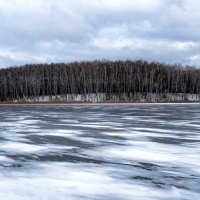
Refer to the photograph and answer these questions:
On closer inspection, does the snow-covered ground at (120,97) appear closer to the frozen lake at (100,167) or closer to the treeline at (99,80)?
the treeline at (99,80)

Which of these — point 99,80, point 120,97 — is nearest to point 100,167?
point 120,97

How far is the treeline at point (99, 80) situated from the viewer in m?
58.3

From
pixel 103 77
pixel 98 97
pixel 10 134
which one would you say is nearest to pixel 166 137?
pixel 10 134

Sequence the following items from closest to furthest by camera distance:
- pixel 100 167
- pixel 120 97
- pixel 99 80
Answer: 1. pixel 100 167
2. pixel 120 97
3. pixel 99 80

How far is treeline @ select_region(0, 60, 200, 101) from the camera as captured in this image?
58.3 m

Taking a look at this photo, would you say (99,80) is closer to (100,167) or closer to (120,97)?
(120,97)

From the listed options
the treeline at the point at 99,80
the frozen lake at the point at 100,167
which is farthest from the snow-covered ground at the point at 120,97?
the frozen lake at the point at 100,167

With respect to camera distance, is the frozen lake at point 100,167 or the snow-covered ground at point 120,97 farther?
the snow-covered ground at point 120,97

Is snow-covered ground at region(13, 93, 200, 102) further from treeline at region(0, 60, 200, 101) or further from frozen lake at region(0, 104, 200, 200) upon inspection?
frozen lake at region(0, 104, 200, 200)

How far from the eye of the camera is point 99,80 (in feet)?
197

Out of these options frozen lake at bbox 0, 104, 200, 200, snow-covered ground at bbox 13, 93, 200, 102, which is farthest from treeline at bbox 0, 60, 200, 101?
frozen lake at bbox 0, 104, 200, 200

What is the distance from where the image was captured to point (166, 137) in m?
9.96

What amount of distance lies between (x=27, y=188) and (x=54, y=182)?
0.45 m

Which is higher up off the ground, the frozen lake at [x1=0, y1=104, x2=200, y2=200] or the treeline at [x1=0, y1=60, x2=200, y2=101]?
the treeline at [x1=0, y1=60, x2=200, y2=101]
